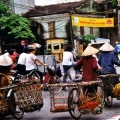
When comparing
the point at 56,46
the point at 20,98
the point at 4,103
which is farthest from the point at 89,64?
the point at 56,46

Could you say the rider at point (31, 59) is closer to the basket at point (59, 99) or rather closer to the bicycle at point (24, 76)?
the bicycle at point (24, 76)

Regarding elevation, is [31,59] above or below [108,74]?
above

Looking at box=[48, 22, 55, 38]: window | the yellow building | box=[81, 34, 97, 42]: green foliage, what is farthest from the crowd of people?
box=[48, 22, 55, 38]: window

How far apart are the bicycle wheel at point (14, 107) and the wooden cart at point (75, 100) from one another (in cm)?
79

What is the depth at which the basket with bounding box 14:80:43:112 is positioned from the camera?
764cm

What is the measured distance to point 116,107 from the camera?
9070mm

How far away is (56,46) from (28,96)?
91.7 ft

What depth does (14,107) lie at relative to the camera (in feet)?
25.0

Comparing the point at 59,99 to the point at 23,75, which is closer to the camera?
the point at 59,99

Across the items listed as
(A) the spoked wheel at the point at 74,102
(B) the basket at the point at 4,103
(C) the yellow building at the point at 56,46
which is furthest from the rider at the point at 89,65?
(C) the yellow building at the point at 56,46

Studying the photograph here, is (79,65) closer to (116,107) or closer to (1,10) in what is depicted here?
(116,107)

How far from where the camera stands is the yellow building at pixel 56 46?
35381 mm

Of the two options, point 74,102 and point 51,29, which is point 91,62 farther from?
point 51,29

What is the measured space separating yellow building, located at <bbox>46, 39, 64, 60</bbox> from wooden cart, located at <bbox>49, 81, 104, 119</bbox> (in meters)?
27.4
